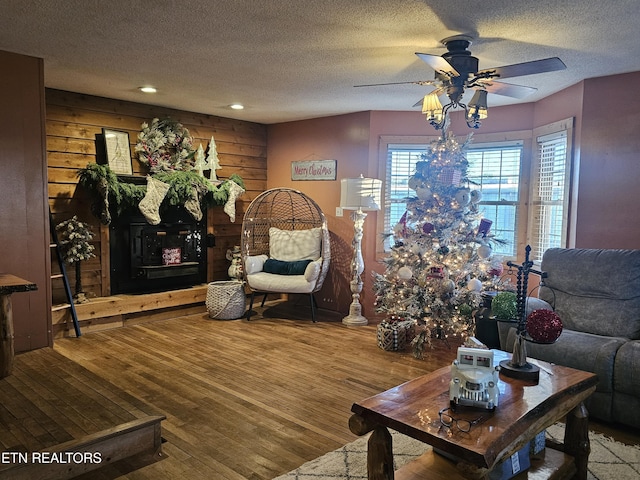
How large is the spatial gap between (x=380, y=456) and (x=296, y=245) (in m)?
3.96

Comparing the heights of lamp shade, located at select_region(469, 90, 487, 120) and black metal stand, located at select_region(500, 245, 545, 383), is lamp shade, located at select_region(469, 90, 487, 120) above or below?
above

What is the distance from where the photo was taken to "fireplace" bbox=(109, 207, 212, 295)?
A: 5160 millimetres

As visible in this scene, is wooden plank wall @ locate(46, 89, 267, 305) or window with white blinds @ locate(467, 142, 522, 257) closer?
wooden plank wall @ locate(46, 89, 267, 305)

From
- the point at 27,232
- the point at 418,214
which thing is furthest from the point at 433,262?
the point at 27,232

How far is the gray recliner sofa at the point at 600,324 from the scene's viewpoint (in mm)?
2832

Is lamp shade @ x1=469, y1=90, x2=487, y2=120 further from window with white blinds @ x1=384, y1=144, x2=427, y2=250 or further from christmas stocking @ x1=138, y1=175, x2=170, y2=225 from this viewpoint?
christmas stocking @ x1=138, y1=175, x2=170, y2=225

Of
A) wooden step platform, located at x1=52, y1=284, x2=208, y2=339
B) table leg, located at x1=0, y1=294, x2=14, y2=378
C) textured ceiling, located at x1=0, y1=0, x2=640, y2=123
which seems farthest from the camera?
wooden step platform, located at x1=52, y1=284, x2=208, y2=339

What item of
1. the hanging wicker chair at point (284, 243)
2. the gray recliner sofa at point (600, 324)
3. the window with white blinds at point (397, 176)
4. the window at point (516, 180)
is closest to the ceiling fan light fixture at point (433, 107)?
the gray recliner sofa at point (600, 324)

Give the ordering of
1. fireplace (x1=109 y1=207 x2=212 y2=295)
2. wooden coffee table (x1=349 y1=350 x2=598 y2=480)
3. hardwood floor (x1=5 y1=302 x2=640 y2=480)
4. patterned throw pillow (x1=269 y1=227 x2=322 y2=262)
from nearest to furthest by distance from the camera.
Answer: wooden coffee table (x1=349 y1=350 x2=598 y2=480)
hardwood floor (x1=5 y1=302 x2=640 y2=480)
fireplace (x1=109 y1=207 x2=212 y2=295)
patterned throw pillow (x1=269 y1=227 x2=322 y2=262)

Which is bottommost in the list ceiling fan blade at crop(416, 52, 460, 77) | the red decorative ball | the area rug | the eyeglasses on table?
the area rug

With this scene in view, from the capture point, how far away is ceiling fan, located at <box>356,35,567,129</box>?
295cm

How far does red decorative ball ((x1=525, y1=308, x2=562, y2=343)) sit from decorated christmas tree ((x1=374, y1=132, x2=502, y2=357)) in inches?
75.3

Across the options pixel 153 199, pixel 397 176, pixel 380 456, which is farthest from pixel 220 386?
pixel 397 176

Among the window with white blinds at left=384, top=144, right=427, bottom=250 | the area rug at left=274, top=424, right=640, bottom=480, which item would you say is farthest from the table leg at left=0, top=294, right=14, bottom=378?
the window with white blinds at left=384, top=144, right=427, bottom=250
